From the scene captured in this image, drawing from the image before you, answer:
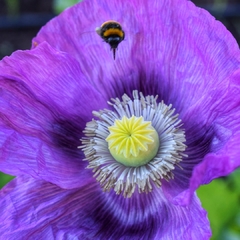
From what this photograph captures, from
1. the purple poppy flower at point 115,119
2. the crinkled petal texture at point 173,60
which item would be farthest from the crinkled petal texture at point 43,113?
the crinkled petal texture at point 173,60

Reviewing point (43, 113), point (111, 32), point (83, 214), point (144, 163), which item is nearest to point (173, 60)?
point (111, 32)

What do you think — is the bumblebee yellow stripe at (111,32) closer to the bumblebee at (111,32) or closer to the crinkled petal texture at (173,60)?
the bumblebee at (111,32)

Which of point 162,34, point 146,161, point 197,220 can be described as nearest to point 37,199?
point 146,161

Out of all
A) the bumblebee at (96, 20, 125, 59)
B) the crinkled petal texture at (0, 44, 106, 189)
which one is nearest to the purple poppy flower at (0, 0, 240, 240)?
the crinkled petal texture at (0, 44, 106, 189)

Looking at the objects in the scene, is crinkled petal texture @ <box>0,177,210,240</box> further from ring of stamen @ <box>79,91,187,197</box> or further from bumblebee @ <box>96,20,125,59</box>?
bumblebee @ <box>96,20,125,59</box>

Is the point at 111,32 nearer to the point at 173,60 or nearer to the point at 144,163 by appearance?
the point at 173,60

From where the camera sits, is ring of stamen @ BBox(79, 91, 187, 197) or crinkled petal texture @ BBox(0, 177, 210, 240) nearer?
crinkled petal texture @ BBox(0, 177, 210, 240)

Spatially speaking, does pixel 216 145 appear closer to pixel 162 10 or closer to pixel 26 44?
pixel 162 10
